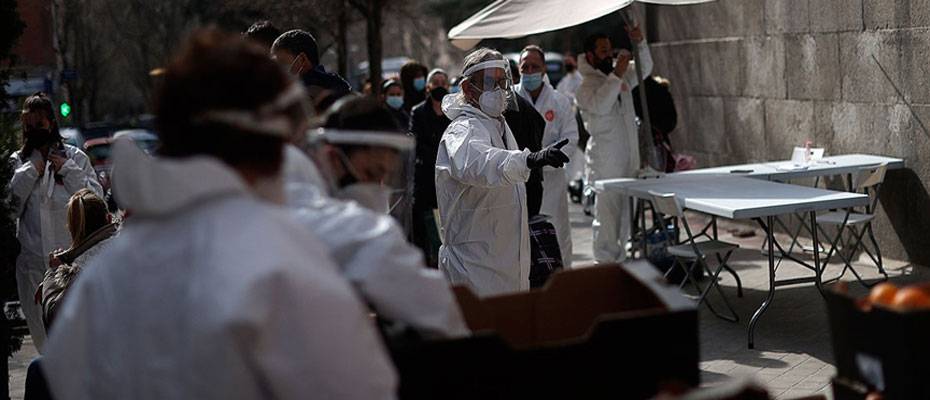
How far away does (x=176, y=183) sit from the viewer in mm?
2562

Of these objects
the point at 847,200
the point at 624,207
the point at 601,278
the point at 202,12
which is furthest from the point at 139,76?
the point at 601,278

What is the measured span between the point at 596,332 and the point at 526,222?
4203 millimetres

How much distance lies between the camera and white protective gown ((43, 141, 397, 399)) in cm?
242

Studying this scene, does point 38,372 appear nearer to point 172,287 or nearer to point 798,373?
point 172,287

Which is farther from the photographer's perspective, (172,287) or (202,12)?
(202,12)

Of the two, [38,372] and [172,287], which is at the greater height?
[172,287]

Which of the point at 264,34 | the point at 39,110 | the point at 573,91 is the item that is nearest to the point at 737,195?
the point at 264,34

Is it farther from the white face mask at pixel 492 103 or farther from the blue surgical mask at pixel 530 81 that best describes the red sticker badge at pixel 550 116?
the white face mask at pixel 492 103

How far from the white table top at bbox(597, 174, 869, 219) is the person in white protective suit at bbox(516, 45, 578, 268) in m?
0.84

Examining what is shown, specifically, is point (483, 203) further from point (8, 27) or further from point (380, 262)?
point (380, 262)

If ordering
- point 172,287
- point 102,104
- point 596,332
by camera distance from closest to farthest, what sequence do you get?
1. point 172,287
2. point 596,332
3. point 102,104

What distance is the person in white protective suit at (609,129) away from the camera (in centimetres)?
1099

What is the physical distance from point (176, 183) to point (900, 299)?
1795 mm

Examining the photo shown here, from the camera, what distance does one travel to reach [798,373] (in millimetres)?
7312
